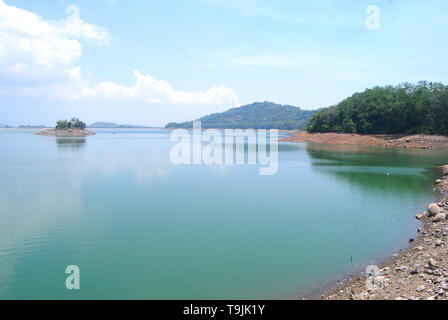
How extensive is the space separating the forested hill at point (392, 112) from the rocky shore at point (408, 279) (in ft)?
166

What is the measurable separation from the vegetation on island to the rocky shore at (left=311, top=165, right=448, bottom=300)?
4416 inches

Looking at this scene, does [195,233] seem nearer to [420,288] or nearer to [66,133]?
[420,288]

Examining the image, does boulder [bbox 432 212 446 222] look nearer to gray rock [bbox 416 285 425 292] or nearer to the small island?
gray rock [bbox 416 285 425 292]

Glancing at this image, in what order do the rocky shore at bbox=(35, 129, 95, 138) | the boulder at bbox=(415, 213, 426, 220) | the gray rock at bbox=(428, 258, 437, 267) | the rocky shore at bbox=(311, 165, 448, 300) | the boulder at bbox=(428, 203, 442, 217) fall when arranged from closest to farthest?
the rocky shore at bbox=(311, 165, 448, 300), the gray rock at bbox=(428, 258, 437, 267), the boulder at bbox=(428, 203, 442, 217), the boulder at bbox=(415, 213, 426, 220), the rocky shore at bbox=(35, 129, 95, 138)

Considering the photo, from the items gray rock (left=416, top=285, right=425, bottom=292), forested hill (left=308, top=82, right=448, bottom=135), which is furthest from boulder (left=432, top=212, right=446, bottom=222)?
forested hill (left=308, top=82, right=448, bottom=135)

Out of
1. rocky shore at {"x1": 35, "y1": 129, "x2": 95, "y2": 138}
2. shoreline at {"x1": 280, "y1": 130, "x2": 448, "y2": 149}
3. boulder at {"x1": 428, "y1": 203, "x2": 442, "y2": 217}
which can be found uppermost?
rocky shore at {"x1": 35, "y1": 129, "x2": 95, "y2": 138}

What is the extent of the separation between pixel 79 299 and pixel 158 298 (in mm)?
1642

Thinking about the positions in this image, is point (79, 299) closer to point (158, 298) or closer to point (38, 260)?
point (158, 298)

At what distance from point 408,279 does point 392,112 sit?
186 ft

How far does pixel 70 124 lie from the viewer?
356 feet

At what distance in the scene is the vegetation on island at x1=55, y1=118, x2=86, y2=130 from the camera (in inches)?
4166

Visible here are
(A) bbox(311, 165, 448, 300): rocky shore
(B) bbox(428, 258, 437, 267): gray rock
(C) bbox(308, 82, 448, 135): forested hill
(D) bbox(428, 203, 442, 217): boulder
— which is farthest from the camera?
(C) bbox(308, 82, 448, 135): forested hill
